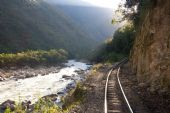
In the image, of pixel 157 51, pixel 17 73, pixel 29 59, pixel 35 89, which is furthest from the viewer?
pixel 29 59

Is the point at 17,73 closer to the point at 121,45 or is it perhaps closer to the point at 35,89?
the point at 121,45

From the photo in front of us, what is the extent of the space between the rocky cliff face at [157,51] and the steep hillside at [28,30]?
3847 inches

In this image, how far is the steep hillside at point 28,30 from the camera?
144 meters

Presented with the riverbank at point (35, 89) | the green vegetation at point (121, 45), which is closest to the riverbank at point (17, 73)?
the riverbank at point (35, 89)

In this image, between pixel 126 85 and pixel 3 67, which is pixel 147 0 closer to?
pixel 126 85

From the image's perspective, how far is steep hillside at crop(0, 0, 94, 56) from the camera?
144 m

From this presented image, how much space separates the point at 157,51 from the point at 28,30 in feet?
453

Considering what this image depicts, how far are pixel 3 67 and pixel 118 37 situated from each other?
30705mm

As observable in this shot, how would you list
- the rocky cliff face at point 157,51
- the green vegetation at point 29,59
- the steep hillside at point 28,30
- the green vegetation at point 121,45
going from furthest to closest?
the steep hillside at point 28,30 < the green vegetation at point 29,59 < the green vegetation at point 121,45 < the rocky cliff face at point 157,51

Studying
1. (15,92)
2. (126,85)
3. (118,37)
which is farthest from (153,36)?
(118,37)

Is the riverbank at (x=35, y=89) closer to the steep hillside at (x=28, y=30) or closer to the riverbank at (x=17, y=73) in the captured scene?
the riverbank at (x=17, y=73)

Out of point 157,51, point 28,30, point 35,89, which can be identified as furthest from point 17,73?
point 28,30

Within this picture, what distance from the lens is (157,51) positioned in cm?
2883

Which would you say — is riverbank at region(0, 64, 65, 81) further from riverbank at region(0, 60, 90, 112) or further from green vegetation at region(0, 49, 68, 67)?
riverbank at region(0, 60, 90, 112)
